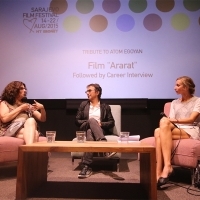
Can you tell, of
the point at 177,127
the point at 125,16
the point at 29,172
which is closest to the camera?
the point at 29,172

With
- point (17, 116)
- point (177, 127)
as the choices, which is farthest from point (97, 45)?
point (177, 127)

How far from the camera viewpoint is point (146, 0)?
459 cm

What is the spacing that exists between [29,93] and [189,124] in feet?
8.62

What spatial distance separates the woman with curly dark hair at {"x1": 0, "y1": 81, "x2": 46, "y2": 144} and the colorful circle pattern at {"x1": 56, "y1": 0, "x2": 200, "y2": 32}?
1.72m

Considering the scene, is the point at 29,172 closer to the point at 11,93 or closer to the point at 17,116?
the point at 17,116

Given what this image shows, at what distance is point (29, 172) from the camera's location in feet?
7.22

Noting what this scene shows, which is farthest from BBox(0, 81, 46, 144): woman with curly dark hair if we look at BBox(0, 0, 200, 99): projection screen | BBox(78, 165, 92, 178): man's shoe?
BBox(0, 0, 200, 99): projection screen

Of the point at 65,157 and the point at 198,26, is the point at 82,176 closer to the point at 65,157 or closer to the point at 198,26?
the point at 65,157

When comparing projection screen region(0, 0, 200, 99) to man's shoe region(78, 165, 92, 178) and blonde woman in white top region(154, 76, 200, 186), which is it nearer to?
blonde woman in white top region(154, 76, 200, 186)

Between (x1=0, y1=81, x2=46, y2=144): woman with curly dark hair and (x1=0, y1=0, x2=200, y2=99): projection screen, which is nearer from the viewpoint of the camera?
(x1=0, y1=81, x2=46, y2=144): woman with curly dark hair

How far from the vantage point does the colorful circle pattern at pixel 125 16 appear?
4.53m

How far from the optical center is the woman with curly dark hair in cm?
297

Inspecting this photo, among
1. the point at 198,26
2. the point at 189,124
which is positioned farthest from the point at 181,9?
the point at 189,124

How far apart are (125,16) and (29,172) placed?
10.5ft
